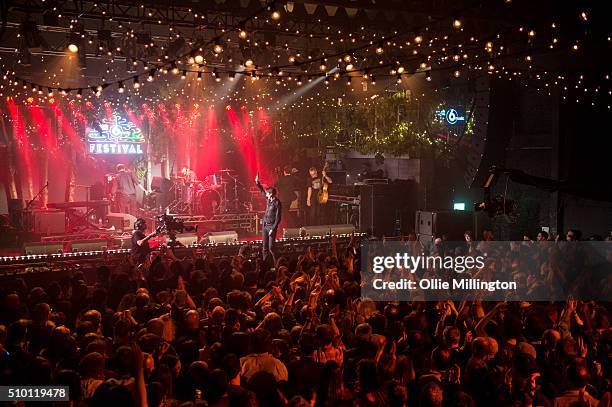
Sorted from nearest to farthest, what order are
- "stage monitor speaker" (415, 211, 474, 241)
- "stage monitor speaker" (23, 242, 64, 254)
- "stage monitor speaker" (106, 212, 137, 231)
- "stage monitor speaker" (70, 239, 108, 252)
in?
"stage monitor speaker" (23, 242, 64, 254)
"stage monitor speaker" (70, 239, 108, 252)
"stage monitor speaker" (415, 211, 474, 241)
"stage monitor speaker" (106, 212, 137, 231)

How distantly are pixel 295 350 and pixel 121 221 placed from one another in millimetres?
14852

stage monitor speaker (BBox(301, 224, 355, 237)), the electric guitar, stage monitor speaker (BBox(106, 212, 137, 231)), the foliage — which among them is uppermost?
the foliage

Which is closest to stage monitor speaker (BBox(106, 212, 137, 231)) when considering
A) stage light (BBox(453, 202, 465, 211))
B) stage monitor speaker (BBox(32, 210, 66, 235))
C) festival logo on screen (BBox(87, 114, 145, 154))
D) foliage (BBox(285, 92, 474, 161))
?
stage monitor speaker (BBox(32, 210, 66, 235))

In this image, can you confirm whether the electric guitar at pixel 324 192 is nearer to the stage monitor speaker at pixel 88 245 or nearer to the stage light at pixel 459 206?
the stage light at pixel 459 206

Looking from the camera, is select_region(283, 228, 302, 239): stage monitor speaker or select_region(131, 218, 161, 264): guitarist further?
select_region(283, 228, 302, 239): stage monitor speaker

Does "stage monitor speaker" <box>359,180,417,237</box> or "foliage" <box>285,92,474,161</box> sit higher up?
"foliage" <box>285,92,474,161</box>

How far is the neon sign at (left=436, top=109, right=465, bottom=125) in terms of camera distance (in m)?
18.7

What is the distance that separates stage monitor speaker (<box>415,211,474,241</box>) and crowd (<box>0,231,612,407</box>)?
8523 millimetres

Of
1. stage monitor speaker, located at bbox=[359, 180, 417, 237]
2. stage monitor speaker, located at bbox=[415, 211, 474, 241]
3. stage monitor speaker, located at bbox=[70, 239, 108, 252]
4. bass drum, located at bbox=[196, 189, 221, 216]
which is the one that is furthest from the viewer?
bass drum, located at bbox=[196, 189, 221, 216]

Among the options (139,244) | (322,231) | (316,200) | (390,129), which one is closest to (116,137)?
(316,200)

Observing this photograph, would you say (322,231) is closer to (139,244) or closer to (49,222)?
(139,244)

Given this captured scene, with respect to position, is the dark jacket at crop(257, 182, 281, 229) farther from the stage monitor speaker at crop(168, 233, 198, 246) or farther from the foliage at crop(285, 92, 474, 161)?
the foliage at crop(285, 92, 474, 161)

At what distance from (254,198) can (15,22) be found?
348 inches

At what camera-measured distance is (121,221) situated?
757 inches
